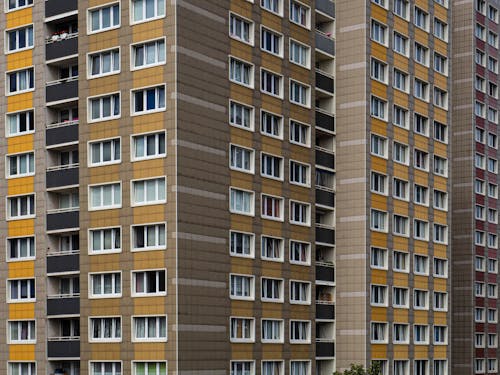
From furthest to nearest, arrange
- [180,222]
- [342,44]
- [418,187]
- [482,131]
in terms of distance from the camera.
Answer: [482,131] < [418,187] < [342,44] < [180,222]

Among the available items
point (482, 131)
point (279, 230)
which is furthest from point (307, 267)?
point (482, 131)

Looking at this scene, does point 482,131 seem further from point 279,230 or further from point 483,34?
point 279,230

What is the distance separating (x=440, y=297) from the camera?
9775 centimetres

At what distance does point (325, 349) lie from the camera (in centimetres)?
8425

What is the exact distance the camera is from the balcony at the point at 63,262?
7244cm

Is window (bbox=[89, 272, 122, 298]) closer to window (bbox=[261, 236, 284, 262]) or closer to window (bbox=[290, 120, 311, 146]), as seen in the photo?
window (bbox=[261, 236, 284, 262])

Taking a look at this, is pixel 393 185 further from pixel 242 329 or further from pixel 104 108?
pixel 104 108

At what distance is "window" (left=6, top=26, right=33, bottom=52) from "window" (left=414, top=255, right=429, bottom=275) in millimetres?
39194

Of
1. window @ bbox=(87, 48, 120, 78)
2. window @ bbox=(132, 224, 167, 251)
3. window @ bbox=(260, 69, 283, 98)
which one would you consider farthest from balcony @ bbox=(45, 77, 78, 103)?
window @ bbox=(260, 69, 283, 98)

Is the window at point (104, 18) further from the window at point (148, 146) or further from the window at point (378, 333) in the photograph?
the window at point (378, 333)

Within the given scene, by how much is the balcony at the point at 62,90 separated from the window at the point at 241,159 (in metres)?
11.7

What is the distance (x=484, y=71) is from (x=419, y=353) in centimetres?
4240

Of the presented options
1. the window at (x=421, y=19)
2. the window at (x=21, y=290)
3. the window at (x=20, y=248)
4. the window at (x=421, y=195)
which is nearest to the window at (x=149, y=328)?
the window at (x=21, y=290)

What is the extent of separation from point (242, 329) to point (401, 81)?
3092cm
